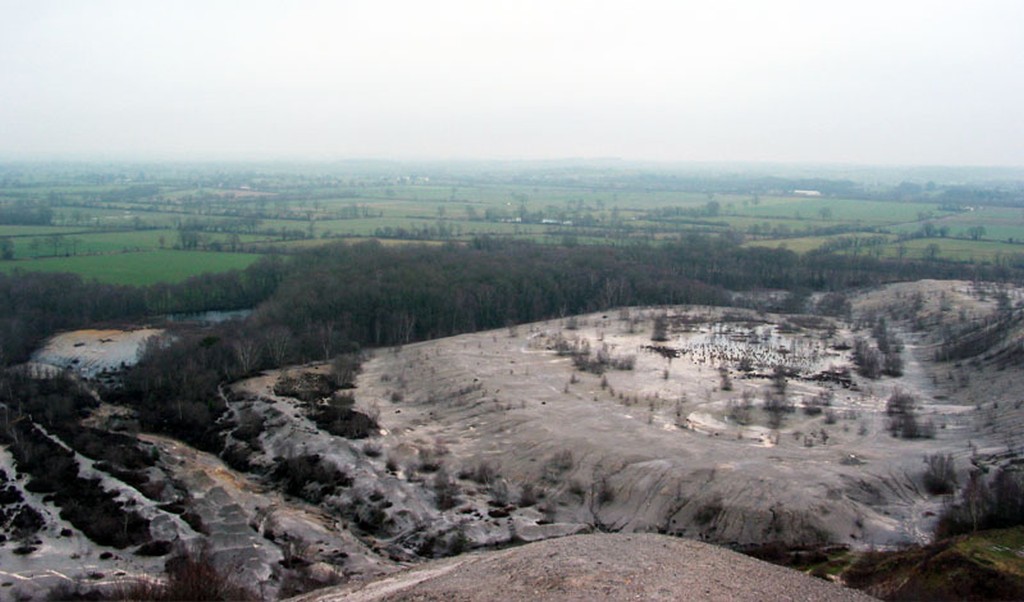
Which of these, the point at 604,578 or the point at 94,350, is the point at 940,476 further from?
the point at 94,350

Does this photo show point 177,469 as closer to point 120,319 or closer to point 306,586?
point 306,586

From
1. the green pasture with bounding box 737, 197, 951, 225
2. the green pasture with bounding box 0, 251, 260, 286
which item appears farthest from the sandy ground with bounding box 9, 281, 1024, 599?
the green pasture with bounding box 737, 197, 951, 225

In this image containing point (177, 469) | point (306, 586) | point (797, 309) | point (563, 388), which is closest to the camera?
point (306, 586)

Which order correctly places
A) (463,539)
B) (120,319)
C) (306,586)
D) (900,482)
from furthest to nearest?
(120,319), (900,482), (463,539), (306,586)

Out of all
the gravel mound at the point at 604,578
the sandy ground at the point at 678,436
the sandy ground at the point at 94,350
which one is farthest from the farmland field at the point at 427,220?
the gravel mound at the point at 604,578

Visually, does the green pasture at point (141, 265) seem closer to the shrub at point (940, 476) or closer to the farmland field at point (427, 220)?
the farmland field at point (427, 220)

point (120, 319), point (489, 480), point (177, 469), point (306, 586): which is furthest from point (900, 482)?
point (120, 319)
